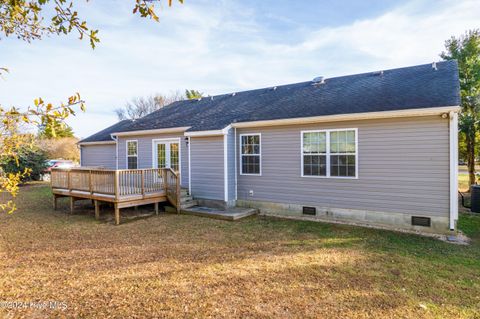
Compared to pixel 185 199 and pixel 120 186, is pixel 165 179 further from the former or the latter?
pixel 120 186

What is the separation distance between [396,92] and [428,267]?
17.3 feet

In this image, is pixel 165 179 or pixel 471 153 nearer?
pixel 165 179

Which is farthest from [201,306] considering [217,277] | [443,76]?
[443,76]

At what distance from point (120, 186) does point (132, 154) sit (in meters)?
4.30

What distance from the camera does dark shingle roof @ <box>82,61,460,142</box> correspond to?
7504 millimetres

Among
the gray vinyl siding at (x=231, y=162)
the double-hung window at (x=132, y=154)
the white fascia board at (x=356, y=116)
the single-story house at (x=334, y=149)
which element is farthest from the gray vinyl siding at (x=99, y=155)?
the white fascia board at (x=356, y=116)

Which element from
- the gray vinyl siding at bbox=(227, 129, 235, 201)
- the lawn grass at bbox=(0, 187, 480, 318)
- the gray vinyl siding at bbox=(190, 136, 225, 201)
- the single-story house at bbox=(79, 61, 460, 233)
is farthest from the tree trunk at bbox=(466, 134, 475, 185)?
the gray vinyl siding at bbox=(190, 136, 225, 201)

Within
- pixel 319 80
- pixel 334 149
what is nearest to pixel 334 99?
pixel 334 149

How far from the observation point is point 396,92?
321 inches

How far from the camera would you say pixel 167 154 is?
11.5m

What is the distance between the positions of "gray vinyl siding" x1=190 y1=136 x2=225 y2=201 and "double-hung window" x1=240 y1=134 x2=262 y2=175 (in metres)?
0.85

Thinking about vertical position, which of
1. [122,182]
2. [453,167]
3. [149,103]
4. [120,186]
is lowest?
[120,186]

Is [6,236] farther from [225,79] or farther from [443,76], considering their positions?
[225,79]

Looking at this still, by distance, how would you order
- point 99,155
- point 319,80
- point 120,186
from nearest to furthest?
point 120,186
point 319,80
point 99,155
